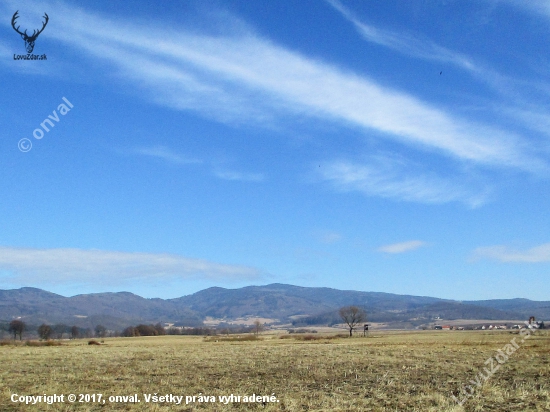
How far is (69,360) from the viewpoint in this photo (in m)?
38.7

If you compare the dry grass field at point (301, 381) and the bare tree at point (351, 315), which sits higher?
the dry grass field at point (301, 381)

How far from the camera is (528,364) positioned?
31.1 m

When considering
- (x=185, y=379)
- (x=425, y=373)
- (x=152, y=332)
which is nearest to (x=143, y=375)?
(x=185, y=379)

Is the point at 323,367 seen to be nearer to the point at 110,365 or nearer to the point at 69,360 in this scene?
the point at 110,365

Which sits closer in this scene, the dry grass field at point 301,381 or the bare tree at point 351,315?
the dry grass field at point 301,381

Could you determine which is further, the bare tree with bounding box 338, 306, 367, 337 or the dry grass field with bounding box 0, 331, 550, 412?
the bare tree with bounding box 338, 306, 367, 337

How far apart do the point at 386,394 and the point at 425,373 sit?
690cm

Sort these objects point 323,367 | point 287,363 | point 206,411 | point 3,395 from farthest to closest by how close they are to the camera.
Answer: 1. point 287,363
2. point 323,367
3. point 3,395
4. point 206,411

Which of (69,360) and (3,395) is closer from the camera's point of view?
(3,395)

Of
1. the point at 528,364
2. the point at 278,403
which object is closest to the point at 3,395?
the point at 278,403

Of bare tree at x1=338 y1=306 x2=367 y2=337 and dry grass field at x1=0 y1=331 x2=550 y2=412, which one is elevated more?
dry grass field at x1=0 y1=331 x2=550 y2=412

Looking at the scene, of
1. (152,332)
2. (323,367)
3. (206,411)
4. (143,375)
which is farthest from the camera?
(152,332)

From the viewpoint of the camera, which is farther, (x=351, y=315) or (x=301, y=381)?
(x=351, y=315)

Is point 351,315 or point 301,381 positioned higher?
point 301,381
